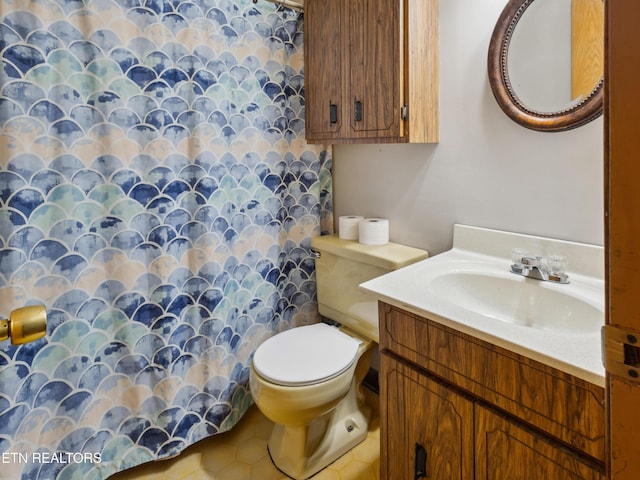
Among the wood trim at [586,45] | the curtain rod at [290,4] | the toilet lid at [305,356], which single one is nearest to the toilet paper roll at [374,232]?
the toilet lid at [305,356]

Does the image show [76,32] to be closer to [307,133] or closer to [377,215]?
[307,133]

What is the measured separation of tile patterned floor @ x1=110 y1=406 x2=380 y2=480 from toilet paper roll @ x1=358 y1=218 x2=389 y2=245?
0.84m

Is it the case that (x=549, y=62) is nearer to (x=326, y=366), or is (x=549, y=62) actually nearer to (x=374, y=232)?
(x=374, y=232)

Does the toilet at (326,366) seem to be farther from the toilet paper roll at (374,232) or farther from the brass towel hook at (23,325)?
the brass towel hook at (23,325)

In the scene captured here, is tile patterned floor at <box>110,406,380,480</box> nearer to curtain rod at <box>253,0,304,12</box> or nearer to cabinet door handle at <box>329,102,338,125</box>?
cabinet door handle at <box>329,102,338,125</box>

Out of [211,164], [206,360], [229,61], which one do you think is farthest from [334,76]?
[206,360]

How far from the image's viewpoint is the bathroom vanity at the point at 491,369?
75 centimetres

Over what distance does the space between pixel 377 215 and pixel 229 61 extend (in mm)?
912

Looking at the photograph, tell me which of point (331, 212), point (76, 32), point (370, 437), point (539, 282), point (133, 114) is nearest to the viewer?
point (539, 282)

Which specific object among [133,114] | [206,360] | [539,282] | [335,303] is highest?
[133,114]

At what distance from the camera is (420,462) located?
1.06m

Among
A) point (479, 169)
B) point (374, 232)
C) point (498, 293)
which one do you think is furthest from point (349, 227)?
point (498, 293)

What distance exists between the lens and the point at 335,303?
1.77 m

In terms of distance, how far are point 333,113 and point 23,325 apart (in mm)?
1298
